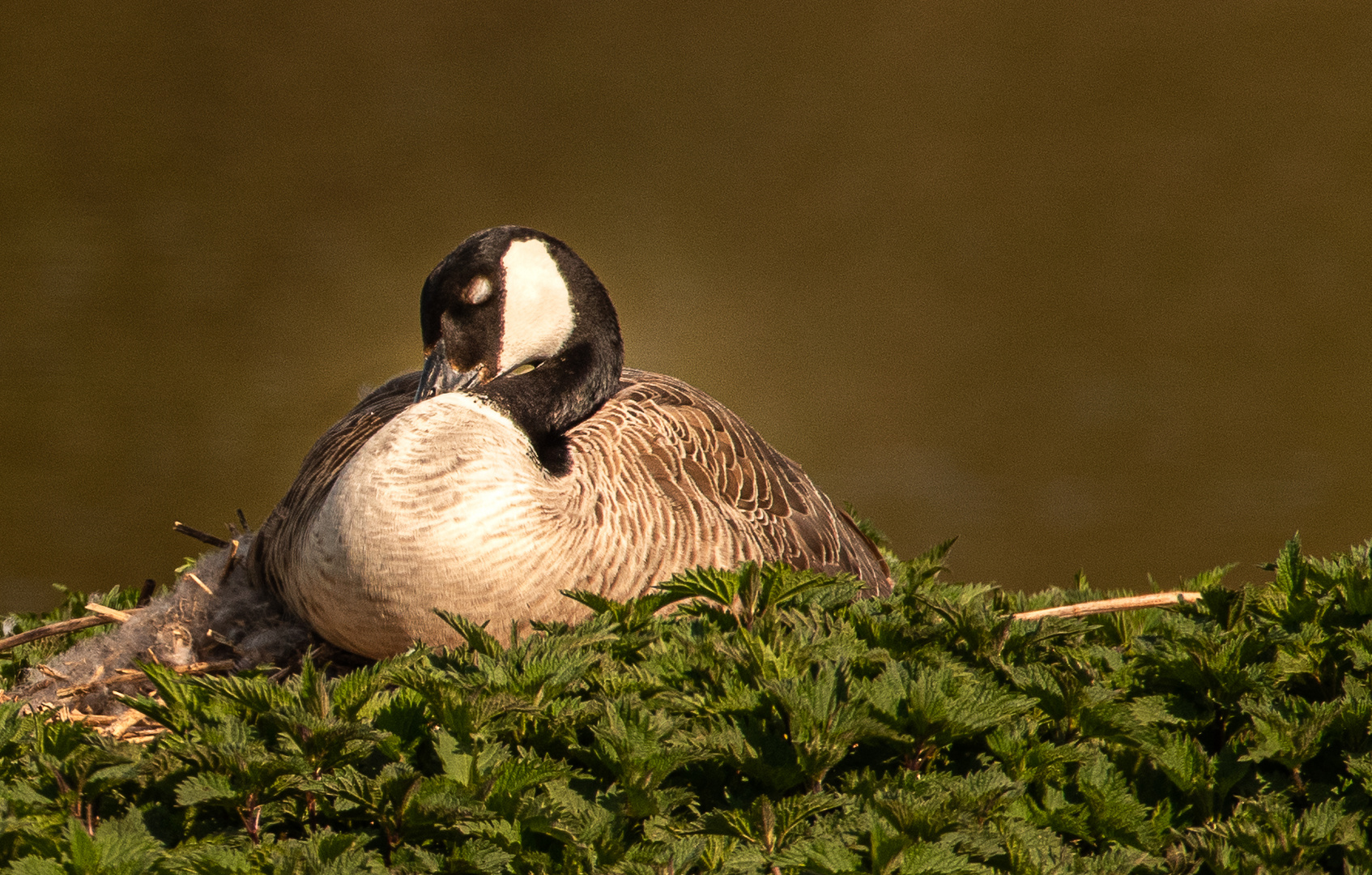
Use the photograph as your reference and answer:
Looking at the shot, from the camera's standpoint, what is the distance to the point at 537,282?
146 inches

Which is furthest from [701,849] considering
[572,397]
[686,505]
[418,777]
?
[572,397]

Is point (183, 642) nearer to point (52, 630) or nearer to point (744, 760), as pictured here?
point (52, 630)

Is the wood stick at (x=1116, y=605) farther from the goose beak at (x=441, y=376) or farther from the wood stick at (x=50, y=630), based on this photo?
→ the wood stick at (x=50, y=630)

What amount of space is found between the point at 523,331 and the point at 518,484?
78 centimetres

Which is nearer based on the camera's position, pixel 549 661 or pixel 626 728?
pixel 626 728

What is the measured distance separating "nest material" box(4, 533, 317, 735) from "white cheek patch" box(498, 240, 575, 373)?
959 millimetres

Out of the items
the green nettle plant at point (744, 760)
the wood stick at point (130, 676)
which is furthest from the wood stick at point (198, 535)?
the green nettle plant at point (744, 760)

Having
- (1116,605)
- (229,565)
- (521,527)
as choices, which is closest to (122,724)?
(229,565)

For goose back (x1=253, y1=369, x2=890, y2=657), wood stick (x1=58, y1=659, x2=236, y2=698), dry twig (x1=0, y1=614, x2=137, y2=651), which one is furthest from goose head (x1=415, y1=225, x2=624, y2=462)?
dry twig (x1=0, y1=614, x2=137, y2=651)

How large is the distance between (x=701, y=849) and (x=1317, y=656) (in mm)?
1309

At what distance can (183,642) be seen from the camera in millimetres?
3414

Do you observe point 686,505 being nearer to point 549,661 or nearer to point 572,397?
point 572,397

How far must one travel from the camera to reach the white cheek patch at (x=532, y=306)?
367cm

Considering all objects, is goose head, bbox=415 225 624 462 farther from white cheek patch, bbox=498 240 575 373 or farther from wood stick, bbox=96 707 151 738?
wood stick, bbox=96 707 151 738
